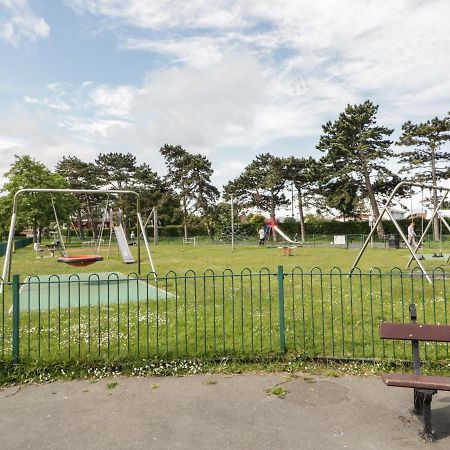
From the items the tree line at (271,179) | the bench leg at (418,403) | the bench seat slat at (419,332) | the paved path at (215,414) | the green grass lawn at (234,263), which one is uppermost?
the tree line at (271,179)

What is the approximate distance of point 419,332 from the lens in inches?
152

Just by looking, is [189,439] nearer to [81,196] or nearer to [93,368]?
[93,368]

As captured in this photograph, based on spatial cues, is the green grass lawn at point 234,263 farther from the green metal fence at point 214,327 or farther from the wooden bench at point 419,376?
the wooden bench at point 419,376

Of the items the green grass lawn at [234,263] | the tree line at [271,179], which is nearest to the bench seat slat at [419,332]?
the green grass lawn at [234,263]

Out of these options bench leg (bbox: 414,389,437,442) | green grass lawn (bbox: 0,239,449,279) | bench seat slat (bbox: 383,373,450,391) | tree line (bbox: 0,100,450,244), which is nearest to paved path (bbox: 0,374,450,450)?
bench leg (bbox: 414,389,437,442)

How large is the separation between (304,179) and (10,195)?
99.1ft

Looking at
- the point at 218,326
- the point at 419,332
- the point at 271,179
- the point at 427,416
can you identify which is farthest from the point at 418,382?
the point at 271,179

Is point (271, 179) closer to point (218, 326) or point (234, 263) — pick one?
point (234, 263)

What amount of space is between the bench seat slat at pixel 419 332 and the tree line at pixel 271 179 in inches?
1280

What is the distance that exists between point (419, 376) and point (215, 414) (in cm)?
187

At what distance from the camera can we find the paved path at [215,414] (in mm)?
3502

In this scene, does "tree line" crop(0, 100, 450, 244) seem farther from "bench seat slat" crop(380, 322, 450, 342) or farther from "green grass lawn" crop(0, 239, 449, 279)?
"bench seat slat" crop(380, 322, 450, 342)

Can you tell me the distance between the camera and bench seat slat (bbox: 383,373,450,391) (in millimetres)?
3436

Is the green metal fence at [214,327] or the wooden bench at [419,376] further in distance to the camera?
the green metal fence at [214,327]
